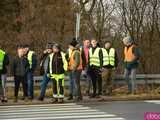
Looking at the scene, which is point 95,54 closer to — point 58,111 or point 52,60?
point 52,60

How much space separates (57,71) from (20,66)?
137cm

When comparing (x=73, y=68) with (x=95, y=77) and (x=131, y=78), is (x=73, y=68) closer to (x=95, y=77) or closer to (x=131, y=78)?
(x=95, y=77)

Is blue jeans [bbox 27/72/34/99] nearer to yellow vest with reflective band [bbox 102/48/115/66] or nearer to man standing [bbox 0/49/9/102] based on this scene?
man standing [bbox 0/49/9/102]

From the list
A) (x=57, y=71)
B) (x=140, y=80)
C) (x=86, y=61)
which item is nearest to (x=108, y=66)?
(x=86, y=61)

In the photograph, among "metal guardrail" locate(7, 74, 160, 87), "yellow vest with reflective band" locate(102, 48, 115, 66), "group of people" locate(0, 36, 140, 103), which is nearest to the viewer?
"group of people" locate(0, 36, 140, 103)

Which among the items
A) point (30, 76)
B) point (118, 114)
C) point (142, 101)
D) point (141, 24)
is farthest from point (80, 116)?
point (141, 24)

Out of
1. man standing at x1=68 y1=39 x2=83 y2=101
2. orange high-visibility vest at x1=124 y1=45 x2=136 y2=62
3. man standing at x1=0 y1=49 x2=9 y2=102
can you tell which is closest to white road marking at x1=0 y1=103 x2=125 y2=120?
man standing at x1=68 y1=39 x2=83 y2=101

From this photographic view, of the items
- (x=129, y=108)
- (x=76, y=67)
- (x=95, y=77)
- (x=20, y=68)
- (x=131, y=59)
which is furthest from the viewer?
(x=131, y=59)

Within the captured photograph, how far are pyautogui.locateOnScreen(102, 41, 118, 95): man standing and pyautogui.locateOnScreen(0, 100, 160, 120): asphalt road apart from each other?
223 centimetres

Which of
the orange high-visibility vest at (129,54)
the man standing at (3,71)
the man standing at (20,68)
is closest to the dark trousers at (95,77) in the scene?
the orange high-visibility vest at (129,54)

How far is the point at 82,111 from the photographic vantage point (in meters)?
16.1

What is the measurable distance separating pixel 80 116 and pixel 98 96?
5320 mm

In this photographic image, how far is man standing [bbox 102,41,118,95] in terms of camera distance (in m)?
20.6

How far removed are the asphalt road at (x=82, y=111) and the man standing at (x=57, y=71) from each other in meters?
0.82
